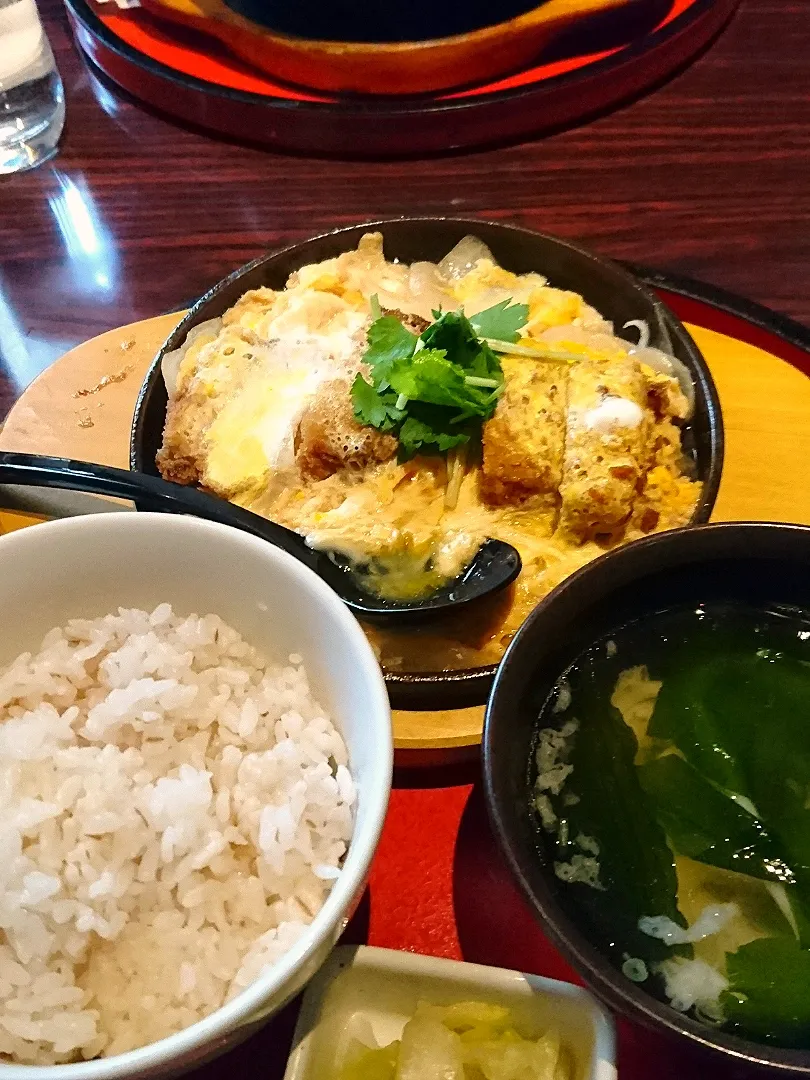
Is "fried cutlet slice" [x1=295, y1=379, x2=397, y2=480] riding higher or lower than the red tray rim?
lower

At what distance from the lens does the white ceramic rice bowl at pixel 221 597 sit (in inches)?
33.4

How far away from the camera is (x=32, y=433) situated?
61.4 inches

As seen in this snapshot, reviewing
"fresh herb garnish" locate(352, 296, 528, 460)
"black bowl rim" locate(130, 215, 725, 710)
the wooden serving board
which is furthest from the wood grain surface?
"fresh herb garnish" locate(352, 296, 528, 460)

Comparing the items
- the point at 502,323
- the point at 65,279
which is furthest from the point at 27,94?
the point at 502,323

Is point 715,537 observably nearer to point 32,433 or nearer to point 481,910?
point 481,910

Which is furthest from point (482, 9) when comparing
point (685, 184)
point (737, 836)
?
point (737, 836)

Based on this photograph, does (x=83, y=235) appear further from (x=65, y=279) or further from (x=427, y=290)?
(x=427, y=290)

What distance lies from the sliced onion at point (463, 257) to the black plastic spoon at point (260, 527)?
0.63 meters

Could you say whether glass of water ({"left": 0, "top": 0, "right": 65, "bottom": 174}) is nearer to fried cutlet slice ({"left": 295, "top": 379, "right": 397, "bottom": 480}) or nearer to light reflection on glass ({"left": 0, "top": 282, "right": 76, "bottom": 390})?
light reflection on glass ({"left": 0, "top": 282, "right": 76, "bottom": 390})

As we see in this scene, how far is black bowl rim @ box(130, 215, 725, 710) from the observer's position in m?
1.16

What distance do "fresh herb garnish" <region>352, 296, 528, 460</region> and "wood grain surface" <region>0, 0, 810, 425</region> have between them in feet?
2.15

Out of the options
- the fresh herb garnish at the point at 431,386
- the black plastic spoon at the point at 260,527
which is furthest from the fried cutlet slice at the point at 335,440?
the black plastic spoon at the point at 260,527

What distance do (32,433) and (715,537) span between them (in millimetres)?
1138

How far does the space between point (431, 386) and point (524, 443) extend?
16cm
